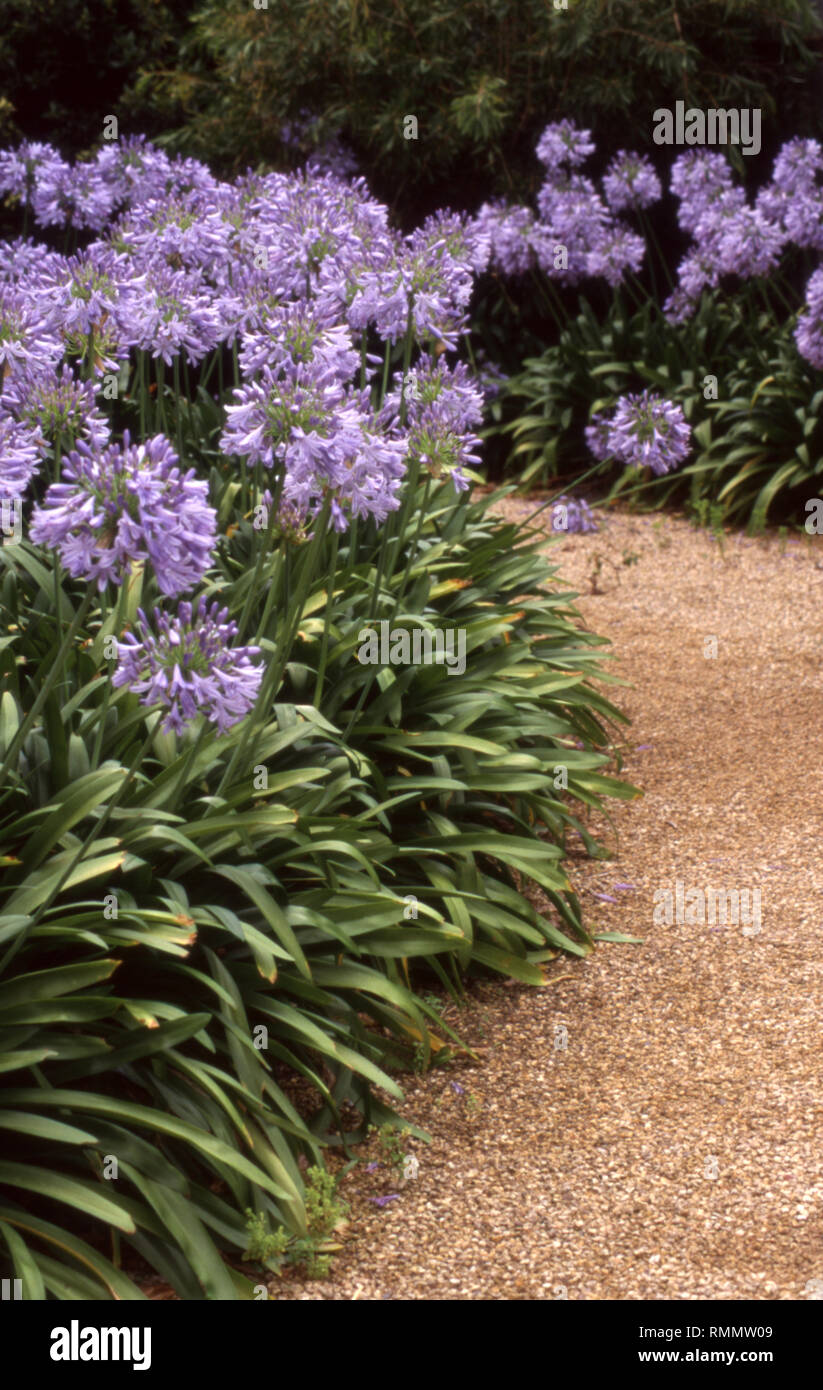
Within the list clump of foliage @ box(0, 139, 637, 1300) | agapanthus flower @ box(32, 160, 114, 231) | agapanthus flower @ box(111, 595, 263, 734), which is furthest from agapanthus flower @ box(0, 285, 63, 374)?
agapanthus flower @ box(32, 160, 114, 231)

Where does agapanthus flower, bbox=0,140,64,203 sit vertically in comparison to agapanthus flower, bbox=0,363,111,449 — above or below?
above

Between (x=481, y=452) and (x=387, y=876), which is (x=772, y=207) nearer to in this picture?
(x=481, y=452)

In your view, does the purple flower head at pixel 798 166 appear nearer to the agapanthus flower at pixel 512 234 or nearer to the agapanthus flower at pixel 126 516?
the agapanthus flower at pixel 512 234

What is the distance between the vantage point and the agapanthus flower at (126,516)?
245 cm

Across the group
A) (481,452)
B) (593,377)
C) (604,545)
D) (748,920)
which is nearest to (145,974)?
(748,920)

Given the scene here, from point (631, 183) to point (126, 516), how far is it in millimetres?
6971

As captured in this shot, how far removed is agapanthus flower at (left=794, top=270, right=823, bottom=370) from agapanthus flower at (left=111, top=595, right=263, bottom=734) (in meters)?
5.70

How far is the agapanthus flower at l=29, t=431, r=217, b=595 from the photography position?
8.03ft

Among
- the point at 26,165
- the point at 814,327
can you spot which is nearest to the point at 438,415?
the point at 26,165

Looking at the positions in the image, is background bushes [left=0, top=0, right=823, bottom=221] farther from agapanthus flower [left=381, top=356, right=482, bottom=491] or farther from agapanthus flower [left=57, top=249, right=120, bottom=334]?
agapanthus flower [left=57, top=249, right=120, bottom=334]

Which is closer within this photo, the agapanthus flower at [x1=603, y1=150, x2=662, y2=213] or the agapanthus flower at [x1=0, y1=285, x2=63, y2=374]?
the agapanthus flower at [x1=0, y1=285, x2=63, y2=374]

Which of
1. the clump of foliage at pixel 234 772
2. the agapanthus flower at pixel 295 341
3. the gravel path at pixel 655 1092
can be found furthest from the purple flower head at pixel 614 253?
the agapanthus flower at pixel 295 341

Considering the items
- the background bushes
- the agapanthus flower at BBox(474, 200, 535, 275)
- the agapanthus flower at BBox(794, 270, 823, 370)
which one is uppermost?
the background bushes

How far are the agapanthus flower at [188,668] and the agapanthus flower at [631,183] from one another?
679 cm
